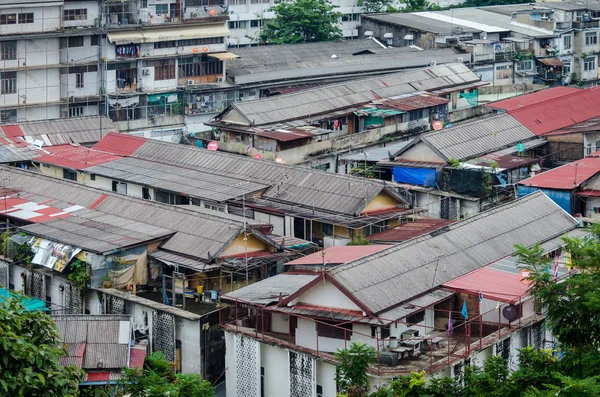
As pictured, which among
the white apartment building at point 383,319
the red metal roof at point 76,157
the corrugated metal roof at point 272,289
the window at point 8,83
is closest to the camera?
the white apartment building at point 383,319

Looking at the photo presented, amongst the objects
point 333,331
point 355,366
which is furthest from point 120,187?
point 355,366

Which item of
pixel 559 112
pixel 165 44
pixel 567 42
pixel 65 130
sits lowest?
pixel 65 130

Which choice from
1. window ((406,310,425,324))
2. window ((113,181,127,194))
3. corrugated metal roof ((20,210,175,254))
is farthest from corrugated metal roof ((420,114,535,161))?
window ((406,310,425,324))

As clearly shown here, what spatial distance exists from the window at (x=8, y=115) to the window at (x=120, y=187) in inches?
585

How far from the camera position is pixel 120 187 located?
52.8m

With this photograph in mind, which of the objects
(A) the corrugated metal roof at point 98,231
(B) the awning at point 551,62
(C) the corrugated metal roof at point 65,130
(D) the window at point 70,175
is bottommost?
(A) the corrugated metal roof at point 98,231

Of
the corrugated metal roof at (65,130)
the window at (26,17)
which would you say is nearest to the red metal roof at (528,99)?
the corrugated metal roof at (65,130)

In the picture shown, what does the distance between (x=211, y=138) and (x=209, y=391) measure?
31827 millimetres

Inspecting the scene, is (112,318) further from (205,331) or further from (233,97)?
(233,97)

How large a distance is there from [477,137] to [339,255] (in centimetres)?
2010

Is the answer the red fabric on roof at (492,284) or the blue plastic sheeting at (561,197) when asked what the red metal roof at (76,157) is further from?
the red fabric on roof at (492,284)

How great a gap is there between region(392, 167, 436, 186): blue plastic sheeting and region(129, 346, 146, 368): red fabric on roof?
20.8 meters

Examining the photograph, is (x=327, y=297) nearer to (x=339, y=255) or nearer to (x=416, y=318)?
(x=416, y=318)

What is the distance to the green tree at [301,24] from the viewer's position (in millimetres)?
84438
